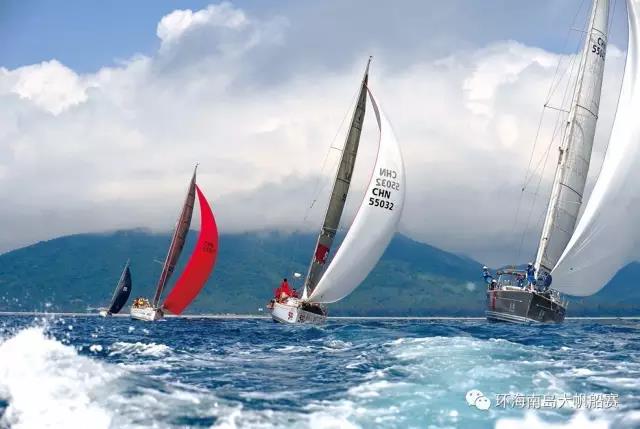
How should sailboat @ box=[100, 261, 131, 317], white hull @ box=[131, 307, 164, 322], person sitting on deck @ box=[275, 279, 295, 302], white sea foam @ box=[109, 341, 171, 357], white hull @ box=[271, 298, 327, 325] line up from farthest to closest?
1. sailboat @ box=[100, 261, 131, 317]
2. white hull @ box=[131, 307, 164, 322]
3. person sitting on deck @ box=[275, 279, 295, 302]
4. white hull @ box=[271, 298, 327, 325]
5. white sea foam @ box=[109, 341, 171, 357]

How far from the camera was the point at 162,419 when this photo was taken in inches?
578

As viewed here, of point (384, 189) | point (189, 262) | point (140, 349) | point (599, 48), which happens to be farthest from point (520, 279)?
point (140, 349)

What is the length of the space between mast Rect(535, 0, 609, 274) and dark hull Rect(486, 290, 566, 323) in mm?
2942

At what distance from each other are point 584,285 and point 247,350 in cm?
3381

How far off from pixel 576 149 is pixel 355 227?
2248cm

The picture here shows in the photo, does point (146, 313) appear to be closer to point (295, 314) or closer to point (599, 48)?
point (295, 314)

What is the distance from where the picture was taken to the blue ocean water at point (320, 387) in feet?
49.3

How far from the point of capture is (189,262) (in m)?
69.9

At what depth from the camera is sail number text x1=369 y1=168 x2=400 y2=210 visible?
4869 cm

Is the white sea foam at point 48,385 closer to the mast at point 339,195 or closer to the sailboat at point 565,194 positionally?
the mast at point 339,195

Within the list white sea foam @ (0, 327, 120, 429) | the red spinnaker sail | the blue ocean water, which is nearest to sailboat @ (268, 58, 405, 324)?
the red spinnaker sail

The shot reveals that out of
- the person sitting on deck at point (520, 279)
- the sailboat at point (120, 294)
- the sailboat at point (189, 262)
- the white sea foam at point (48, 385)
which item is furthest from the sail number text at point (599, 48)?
the sailboat at point (120, 294)

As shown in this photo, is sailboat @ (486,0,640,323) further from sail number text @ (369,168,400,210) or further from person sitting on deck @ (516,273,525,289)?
sail number text @ (369,168,400,210)

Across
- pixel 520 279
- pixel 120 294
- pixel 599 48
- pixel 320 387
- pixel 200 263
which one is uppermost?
pixel 599 48
